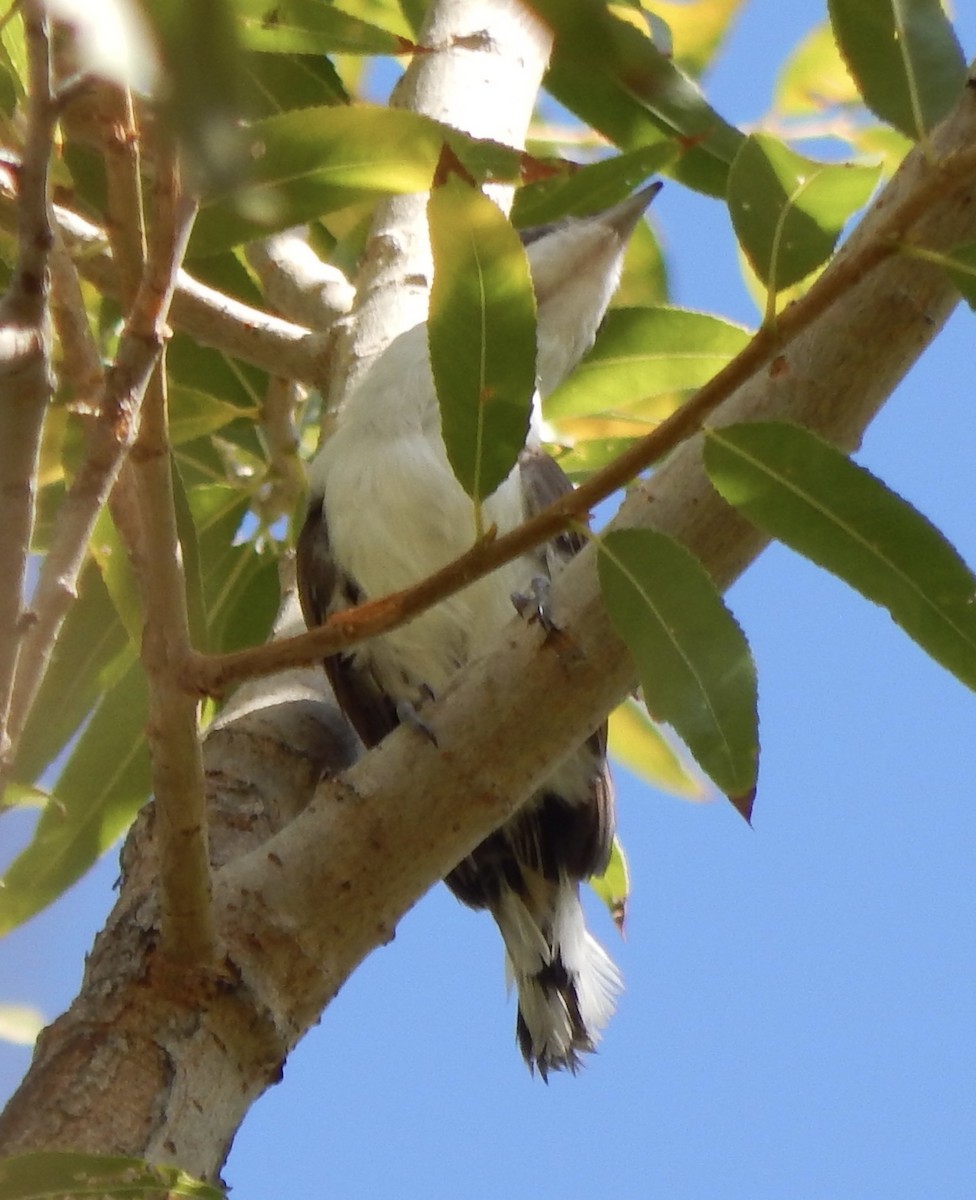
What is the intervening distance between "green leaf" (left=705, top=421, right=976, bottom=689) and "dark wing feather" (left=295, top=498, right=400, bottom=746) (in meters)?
0.96

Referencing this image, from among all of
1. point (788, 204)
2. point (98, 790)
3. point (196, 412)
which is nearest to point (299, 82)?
point (196, 412)

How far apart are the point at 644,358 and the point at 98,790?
0.95 metres

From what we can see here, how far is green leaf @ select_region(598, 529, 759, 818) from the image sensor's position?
1.08 m

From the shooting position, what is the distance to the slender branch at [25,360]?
2.45 ft

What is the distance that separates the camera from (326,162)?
1.15 meters

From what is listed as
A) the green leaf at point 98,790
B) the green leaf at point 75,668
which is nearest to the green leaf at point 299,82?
the green leaf at point 75,668

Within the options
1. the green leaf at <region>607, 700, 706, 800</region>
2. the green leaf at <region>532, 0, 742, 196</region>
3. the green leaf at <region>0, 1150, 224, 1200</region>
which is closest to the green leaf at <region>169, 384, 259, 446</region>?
the green leaf at <region>532, 0, 742, 196</region>

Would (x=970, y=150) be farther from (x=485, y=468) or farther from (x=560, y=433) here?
(x=560, y=433)

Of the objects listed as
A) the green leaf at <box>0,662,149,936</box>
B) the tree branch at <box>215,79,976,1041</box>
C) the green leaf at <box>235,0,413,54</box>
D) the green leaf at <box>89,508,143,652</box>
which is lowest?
the tree branch at <box>215,79,976,1041</box>

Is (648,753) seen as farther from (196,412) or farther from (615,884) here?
(196,412)

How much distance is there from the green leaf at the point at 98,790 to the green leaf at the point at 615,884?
0.65 m

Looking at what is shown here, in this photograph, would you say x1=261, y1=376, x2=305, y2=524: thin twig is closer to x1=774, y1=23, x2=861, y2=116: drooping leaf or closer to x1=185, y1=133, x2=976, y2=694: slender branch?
x1=774, y1=23, x2=861, y2=116: drooping leaf

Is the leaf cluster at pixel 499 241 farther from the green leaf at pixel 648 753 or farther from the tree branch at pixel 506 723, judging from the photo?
the green leaf at pixel 648 753

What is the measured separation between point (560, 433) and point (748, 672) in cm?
149
